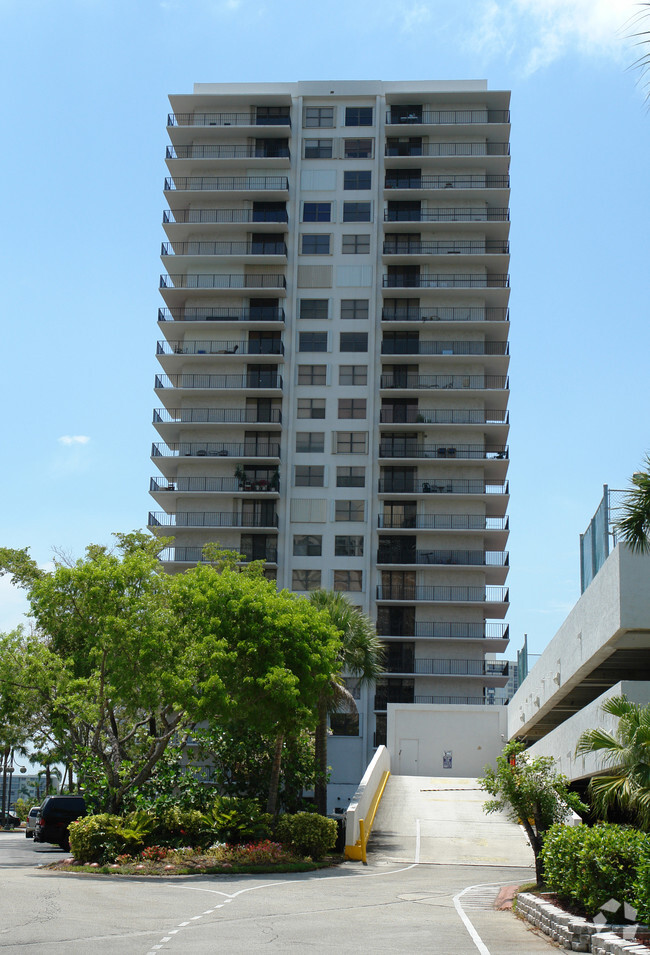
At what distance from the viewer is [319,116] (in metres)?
73.2

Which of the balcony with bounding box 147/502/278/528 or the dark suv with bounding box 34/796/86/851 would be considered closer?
the dark suv with bounding box 34/796/86/851

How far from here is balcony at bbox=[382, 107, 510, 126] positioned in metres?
71.7

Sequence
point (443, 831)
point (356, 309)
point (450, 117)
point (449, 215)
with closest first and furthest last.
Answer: point (443, 831) < point (356, 309) < point (449, 215) < point (450, 117)

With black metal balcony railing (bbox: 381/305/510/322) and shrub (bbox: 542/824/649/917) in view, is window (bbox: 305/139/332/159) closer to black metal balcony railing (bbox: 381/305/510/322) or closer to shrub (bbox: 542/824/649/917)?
black metal balcony railing (bbox: 381/305/510/322)

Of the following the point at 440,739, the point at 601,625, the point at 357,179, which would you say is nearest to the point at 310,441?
the point at 357,179

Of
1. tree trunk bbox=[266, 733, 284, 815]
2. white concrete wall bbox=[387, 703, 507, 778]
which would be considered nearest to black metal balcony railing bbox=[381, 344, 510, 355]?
white concrete wall bbox=[387, 703, 507, 778]

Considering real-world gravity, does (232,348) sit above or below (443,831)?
above

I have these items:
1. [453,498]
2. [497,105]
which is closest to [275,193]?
[497,105]

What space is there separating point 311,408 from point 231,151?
1924cm

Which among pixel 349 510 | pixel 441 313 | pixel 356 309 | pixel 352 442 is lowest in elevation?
pixel 349 510

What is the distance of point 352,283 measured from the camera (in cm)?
7019

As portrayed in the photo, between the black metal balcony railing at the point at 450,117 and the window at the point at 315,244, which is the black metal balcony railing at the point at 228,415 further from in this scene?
the black metal balcony railing at the point at 450,117

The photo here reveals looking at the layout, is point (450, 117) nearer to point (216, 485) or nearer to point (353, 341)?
point (353, 341)

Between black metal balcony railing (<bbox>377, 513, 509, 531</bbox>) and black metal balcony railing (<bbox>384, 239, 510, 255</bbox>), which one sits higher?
black metal balcony railing (<bbox>384, 239, 510, 255</bbox>)
